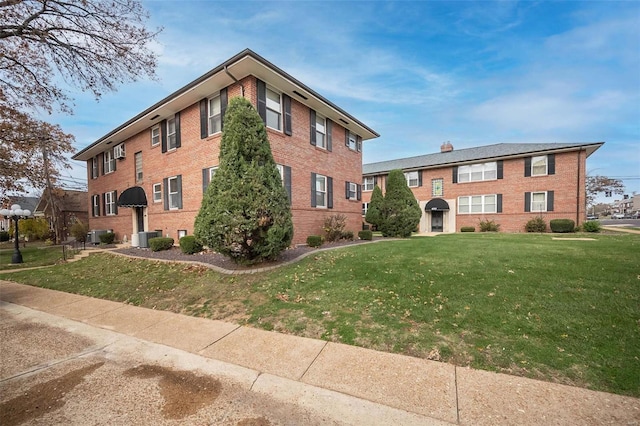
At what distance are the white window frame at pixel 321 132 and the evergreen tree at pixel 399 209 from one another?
14.7 ft

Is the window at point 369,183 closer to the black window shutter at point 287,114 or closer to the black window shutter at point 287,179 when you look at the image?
the black window shutter at point 287,114

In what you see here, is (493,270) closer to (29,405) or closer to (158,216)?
(29,405)

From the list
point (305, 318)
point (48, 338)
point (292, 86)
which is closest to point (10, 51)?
point (292, 86)

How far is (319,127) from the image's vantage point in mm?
14703

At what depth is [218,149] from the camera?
39.1ft

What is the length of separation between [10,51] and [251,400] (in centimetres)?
1611

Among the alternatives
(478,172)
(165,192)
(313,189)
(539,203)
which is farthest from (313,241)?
(539,203)

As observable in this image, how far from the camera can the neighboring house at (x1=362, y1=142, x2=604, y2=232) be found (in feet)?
62.7

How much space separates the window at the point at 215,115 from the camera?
12001 millimetres

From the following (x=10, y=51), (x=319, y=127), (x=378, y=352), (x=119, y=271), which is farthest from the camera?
(x=319, y=127)

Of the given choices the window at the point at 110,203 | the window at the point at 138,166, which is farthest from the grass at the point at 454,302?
the window at the point at 110,203

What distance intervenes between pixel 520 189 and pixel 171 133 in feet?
81.5

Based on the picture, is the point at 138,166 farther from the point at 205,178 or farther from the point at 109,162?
the point at 205,178

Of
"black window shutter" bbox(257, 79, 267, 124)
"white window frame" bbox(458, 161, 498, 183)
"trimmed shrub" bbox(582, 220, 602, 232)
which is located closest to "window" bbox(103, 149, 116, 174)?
"black window shutter" bbox(257, 79, 267, 124)
